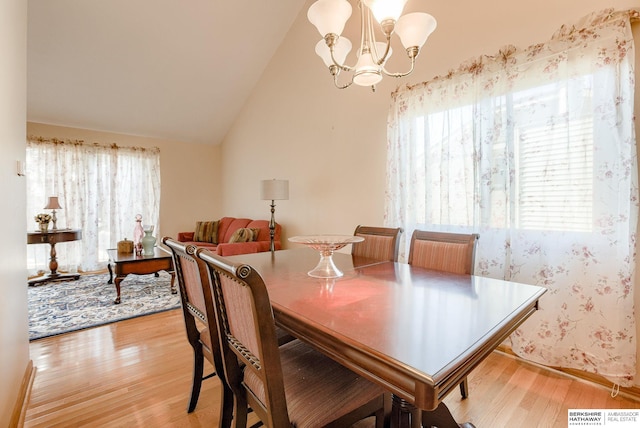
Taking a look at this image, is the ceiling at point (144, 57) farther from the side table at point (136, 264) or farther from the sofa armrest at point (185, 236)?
the side table at point (136, 264)

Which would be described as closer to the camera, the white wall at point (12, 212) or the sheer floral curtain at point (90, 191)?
the white wall at point (12, 212)

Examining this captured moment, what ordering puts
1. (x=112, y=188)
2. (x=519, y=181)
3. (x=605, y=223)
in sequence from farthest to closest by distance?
(x=112, y=188) → (x=519, y=181) → (x=605, y=223)

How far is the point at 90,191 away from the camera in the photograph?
4.91m

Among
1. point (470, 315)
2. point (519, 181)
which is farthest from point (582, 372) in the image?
point (470, 315)

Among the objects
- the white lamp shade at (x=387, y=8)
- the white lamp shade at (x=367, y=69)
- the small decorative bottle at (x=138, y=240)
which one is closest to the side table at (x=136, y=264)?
the small decorative bottle at (x=138, y=240)

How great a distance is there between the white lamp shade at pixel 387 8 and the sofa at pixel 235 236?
290cm

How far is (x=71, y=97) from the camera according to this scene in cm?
427

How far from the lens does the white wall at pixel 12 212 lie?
1.36 metres

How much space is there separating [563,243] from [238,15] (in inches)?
165

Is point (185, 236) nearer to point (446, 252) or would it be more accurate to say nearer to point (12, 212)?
point (12, 212)

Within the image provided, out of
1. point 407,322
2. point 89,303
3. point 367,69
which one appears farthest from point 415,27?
point 89,303

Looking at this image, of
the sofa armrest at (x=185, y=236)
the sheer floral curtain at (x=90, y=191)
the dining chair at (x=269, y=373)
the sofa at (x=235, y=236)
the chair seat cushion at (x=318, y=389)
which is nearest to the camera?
the dining chair at (x=269, y=373)

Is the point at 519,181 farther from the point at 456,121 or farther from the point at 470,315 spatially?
the point at 470,315

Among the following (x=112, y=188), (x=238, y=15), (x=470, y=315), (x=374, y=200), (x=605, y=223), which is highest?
(x=238, y=15)
